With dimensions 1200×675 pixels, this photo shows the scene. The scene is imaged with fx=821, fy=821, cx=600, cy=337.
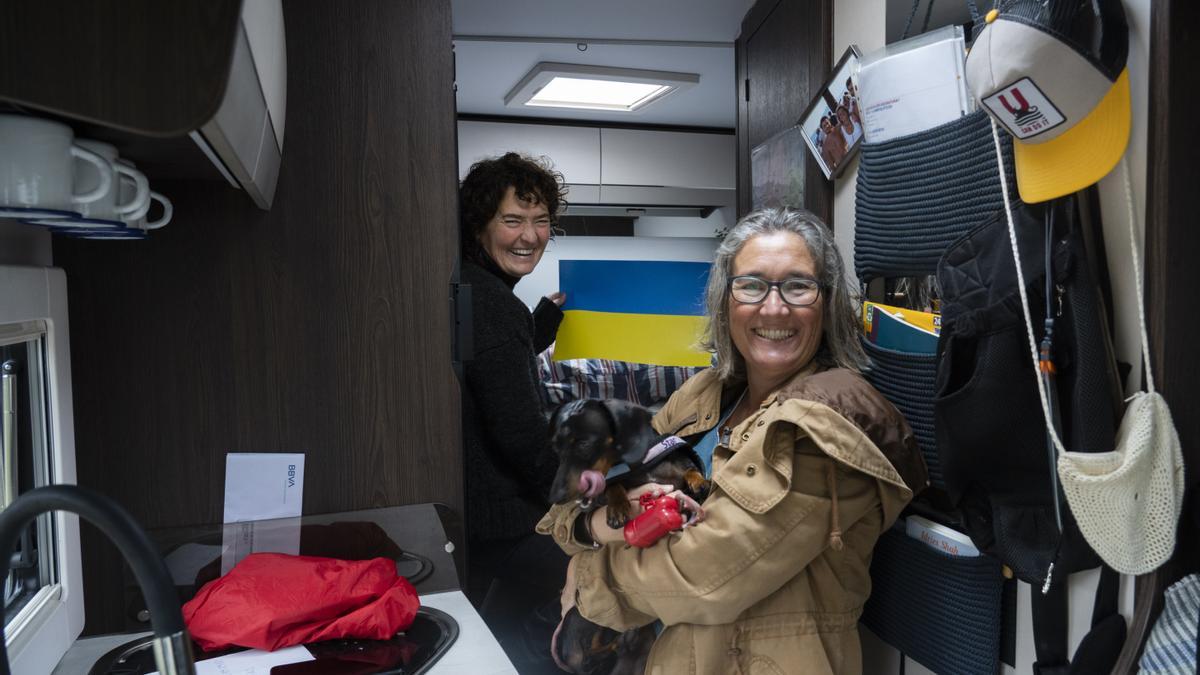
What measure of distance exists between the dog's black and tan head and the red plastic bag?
0.32 metres

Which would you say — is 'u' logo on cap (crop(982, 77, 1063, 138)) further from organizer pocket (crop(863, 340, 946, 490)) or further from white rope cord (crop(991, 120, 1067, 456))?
organizer pocket (crop(863, 340, 946, 490))

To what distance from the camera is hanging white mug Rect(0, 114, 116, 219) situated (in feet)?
2.43

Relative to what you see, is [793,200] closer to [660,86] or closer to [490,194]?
[490,194]

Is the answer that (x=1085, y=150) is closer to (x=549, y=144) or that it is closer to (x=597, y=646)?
(x=597, y=646)

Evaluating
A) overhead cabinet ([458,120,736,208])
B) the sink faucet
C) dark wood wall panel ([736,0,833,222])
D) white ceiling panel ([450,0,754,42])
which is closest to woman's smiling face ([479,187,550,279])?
dark wood wall panel ([736,0,833,222])

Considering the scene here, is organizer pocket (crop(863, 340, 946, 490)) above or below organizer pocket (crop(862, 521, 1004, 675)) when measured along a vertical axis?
above

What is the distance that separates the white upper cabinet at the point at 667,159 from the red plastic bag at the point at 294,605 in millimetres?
2806

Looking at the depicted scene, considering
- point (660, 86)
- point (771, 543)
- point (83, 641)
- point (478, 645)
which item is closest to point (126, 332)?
point (83, 641)

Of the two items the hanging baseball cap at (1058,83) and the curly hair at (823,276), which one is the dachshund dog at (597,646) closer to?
the curly hair at (823,276)

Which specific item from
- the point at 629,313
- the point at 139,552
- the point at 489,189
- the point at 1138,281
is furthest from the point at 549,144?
the point at 139,552

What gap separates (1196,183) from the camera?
2.89 feet

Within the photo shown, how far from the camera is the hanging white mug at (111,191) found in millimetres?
842

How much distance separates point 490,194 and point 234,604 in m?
1.11

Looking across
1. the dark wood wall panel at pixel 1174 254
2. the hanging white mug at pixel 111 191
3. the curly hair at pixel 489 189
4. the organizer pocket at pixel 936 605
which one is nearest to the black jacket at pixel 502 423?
the curly hair at pixel 489 189
